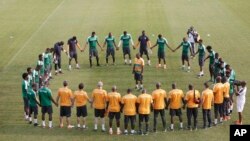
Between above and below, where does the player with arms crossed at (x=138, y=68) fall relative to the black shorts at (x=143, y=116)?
above

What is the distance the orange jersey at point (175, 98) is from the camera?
66.3 ft

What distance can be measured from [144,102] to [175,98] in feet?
4.52

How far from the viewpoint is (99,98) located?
2023 cm

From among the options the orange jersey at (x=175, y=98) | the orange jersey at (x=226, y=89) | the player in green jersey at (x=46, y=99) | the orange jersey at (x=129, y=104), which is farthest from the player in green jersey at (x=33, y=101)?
the orange jersey at (x=226, y=89)

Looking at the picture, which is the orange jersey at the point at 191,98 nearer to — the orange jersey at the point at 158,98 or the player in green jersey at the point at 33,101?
the orange jersey at the point at 158,98

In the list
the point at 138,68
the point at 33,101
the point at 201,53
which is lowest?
the point at 33,101

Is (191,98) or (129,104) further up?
(191,98)

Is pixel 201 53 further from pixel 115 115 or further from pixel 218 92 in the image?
pixel 115 115

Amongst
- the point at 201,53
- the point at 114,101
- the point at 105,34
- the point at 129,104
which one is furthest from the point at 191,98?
the point at 105,34

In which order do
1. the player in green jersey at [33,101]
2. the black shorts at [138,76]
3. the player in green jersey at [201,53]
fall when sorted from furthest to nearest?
the player in green jersey at [201,53], the black shorts at [138,76], the player in green jersey at [33,101]

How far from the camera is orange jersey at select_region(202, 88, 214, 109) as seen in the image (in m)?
20.2

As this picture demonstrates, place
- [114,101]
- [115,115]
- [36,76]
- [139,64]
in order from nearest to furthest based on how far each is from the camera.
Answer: [114,101], [115,115], [36,76], [139,64]

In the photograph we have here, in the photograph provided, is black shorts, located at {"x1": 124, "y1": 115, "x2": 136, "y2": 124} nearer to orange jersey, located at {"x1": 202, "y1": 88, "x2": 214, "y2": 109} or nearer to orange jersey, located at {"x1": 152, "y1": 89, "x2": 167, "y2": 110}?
orange jersey, located at {"x1": 152, "y1": 89, "x2": 167, "y2": 110}

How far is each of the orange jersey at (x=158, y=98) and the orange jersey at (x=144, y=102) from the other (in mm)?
301
